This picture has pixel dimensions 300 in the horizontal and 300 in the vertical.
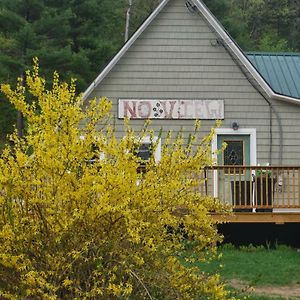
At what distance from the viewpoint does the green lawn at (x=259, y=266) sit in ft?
30.4

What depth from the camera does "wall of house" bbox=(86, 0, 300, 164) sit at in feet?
47.2

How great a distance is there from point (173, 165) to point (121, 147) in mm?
507

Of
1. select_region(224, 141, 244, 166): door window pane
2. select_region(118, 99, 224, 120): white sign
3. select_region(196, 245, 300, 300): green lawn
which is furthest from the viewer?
select_region(224, 141, 244, 166): door window pane

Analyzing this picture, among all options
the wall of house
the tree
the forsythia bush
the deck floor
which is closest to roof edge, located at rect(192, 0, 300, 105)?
the wall of house

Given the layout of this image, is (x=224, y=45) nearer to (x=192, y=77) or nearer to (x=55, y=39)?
(x=192, y=77)

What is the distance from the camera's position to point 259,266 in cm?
1027

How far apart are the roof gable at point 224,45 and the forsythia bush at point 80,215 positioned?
28.9 ft

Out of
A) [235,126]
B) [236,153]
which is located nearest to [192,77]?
[235,126]

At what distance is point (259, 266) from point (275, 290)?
1.45 meters

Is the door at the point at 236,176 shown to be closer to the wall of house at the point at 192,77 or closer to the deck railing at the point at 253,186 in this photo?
the deck railing at the point at 253,186

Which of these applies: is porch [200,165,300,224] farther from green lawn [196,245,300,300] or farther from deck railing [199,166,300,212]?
green lawn [196,245,300,300]

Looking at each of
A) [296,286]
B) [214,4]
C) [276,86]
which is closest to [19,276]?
[296,286]

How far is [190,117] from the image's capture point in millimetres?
14352

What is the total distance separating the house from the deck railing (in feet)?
1.04
